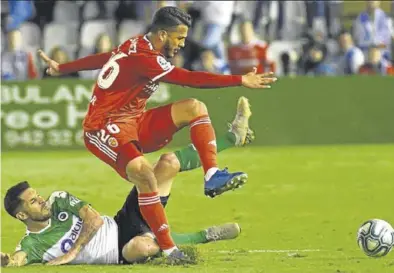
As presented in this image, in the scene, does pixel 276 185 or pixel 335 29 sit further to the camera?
pixel 335 29

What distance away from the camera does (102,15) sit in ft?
73.2

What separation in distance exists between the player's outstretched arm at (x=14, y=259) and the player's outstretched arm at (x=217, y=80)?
6.02 feet

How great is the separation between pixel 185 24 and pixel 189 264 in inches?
76.0

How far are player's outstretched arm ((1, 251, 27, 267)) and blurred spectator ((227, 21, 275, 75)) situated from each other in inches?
442

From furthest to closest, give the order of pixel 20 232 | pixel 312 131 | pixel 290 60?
pixel 290 60, pixel 312 131, pixel 20 232

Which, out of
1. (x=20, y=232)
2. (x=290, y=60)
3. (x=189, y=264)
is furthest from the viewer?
(x=290, y=60)

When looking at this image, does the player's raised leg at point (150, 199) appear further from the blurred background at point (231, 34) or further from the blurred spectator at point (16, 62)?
the blurred spectator at point (16, 62)

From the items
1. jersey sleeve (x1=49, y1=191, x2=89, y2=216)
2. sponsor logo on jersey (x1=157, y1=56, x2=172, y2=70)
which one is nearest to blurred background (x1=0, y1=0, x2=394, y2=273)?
jersey sleeve (x1=49, y1=191, x2=89, y2=216)

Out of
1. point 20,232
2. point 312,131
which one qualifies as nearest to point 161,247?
point 20,232

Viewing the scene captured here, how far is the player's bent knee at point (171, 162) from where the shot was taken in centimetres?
1004

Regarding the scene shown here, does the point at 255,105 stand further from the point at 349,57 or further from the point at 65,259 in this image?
the point at 65,259

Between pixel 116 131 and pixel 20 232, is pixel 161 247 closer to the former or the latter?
pixel 116 131

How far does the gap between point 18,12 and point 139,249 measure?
42.6ft

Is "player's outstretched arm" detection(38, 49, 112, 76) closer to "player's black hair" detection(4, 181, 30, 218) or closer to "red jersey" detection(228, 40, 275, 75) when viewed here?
"player's black hair" detection(4, 181, 30, 218)
